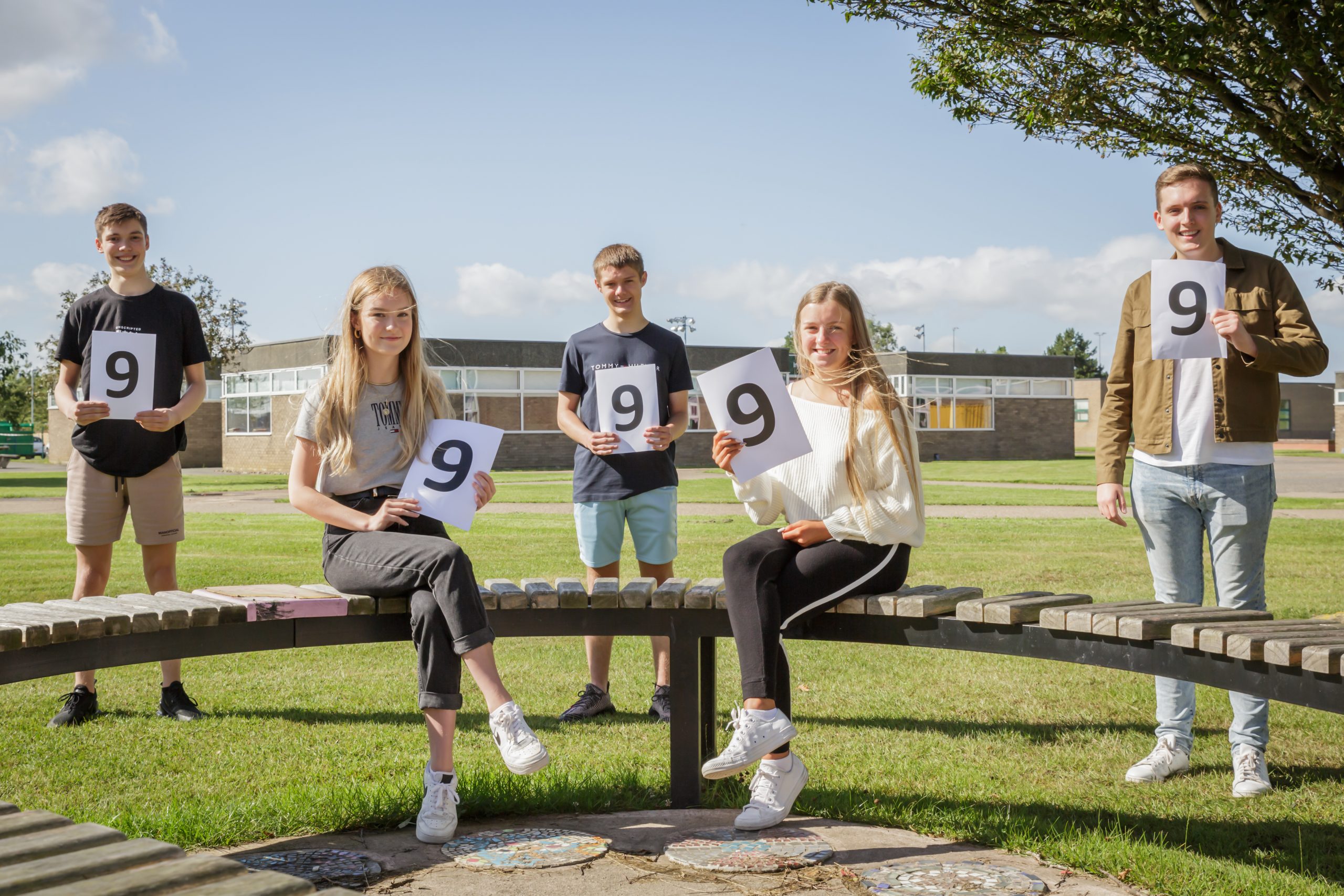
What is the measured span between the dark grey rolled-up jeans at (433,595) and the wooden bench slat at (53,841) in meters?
1.56

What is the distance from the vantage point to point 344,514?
3.75 meters

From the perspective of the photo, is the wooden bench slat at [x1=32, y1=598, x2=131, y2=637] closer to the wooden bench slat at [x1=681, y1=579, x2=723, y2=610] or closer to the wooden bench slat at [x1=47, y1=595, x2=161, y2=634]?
the wooden bench slat at [x1=47, y1=595, x2=161, y2=634]

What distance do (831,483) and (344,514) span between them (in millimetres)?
1533

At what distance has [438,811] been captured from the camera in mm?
3428

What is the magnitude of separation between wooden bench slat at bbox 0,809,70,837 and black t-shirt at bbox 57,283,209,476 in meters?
3.25

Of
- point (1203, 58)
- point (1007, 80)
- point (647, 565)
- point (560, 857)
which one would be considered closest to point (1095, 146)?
point (1007, 80)

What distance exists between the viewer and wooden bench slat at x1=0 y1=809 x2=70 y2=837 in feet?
5.91

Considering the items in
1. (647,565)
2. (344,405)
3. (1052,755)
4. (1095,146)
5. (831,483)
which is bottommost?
(1052,755)

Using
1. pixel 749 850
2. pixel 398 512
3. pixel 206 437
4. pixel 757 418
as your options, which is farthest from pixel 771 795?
pixel 206 437

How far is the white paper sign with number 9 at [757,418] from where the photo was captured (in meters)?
3.72

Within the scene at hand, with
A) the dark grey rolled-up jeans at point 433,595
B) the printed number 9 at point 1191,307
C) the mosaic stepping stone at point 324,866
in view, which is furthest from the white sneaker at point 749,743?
the printed number 9 at point 1191,307

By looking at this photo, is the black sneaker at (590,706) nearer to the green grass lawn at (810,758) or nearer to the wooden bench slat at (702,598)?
the green grass lawn at (810,758)

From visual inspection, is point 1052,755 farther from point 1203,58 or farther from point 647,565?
point 1203,58

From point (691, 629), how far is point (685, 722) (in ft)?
1.00
